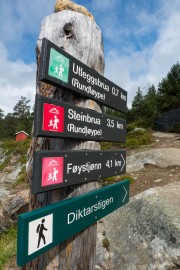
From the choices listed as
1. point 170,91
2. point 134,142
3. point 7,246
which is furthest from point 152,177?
point 170,91

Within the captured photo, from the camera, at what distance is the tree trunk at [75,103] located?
2.40 m

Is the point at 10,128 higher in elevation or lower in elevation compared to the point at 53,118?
higher

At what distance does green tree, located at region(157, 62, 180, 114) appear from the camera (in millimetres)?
30875

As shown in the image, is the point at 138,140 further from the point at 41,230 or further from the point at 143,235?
the point at 41,230

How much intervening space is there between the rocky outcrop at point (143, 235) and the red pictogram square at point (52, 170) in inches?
118

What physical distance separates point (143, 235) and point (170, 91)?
97.9 ft

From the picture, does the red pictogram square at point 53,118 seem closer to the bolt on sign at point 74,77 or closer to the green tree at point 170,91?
the bolt on sign at point 74,77

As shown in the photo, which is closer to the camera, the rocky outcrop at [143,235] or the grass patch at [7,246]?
the rocky outcrop at [143,235]

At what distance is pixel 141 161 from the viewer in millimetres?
9742

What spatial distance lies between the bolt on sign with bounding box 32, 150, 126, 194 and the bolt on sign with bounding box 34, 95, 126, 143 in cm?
17

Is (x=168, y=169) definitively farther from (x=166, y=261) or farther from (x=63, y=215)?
(x=63, y=215)

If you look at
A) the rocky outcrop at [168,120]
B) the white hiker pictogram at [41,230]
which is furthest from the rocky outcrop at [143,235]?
the rocky outcrop at [168,120]

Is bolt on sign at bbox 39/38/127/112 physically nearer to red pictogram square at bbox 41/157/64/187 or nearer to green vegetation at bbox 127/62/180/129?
red pictogram square at bbox 41/157/64/187

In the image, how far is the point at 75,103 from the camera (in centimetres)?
258
